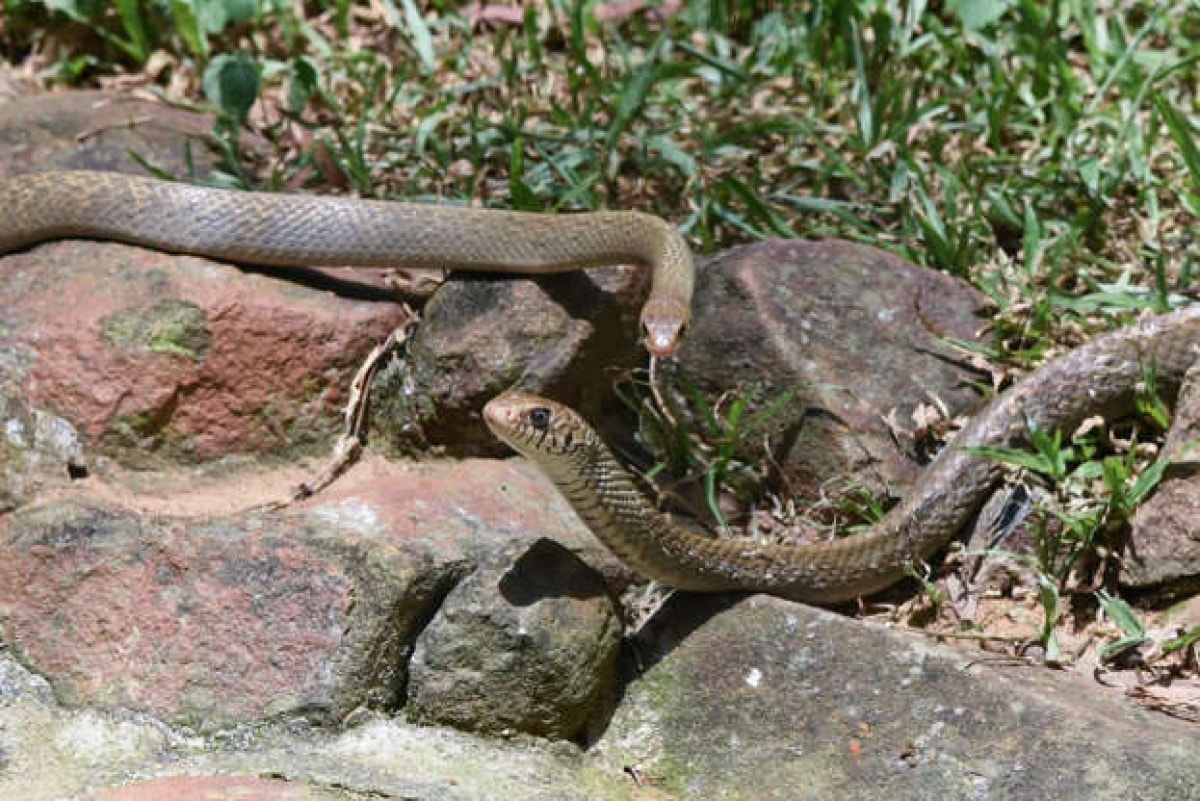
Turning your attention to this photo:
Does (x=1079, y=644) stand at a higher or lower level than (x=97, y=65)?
lower

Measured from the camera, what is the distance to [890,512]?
488cm

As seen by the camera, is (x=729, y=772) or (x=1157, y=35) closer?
(x=729, y=772)

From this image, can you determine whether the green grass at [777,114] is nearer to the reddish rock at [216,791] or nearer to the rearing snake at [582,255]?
the rearing snake at [582,255]

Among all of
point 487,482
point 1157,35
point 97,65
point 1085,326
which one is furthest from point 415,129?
point 1157,35

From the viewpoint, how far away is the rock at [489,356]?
16.0ft

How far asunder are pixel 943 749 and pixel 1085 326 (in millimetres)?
2015

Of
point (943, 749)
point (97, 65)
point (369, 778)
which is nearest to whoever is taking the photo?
point (369, 778)

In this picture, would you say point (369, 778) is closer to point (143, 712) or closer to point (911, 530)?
point (143, 712)

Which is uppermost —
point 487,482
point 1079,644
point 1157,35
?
point 1157,35

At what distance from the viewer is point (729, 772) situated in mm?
4059

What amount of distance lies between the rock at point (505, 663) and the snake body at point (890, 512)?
293mm

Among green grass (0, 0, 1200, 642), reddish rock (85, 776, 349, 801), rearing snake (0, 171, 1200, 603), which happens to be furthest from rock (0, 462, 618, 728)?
green grass (0, 0, 1200, 642)

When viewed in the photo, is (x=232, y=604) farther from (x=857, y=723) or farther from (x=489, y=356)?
(x=857, y=723)

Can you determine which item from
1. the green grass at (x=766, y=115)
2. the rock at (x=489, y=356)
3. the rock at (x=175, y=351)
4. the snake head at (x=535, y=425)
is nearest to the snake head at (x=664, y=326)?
the rock at (x=489, y=356)
